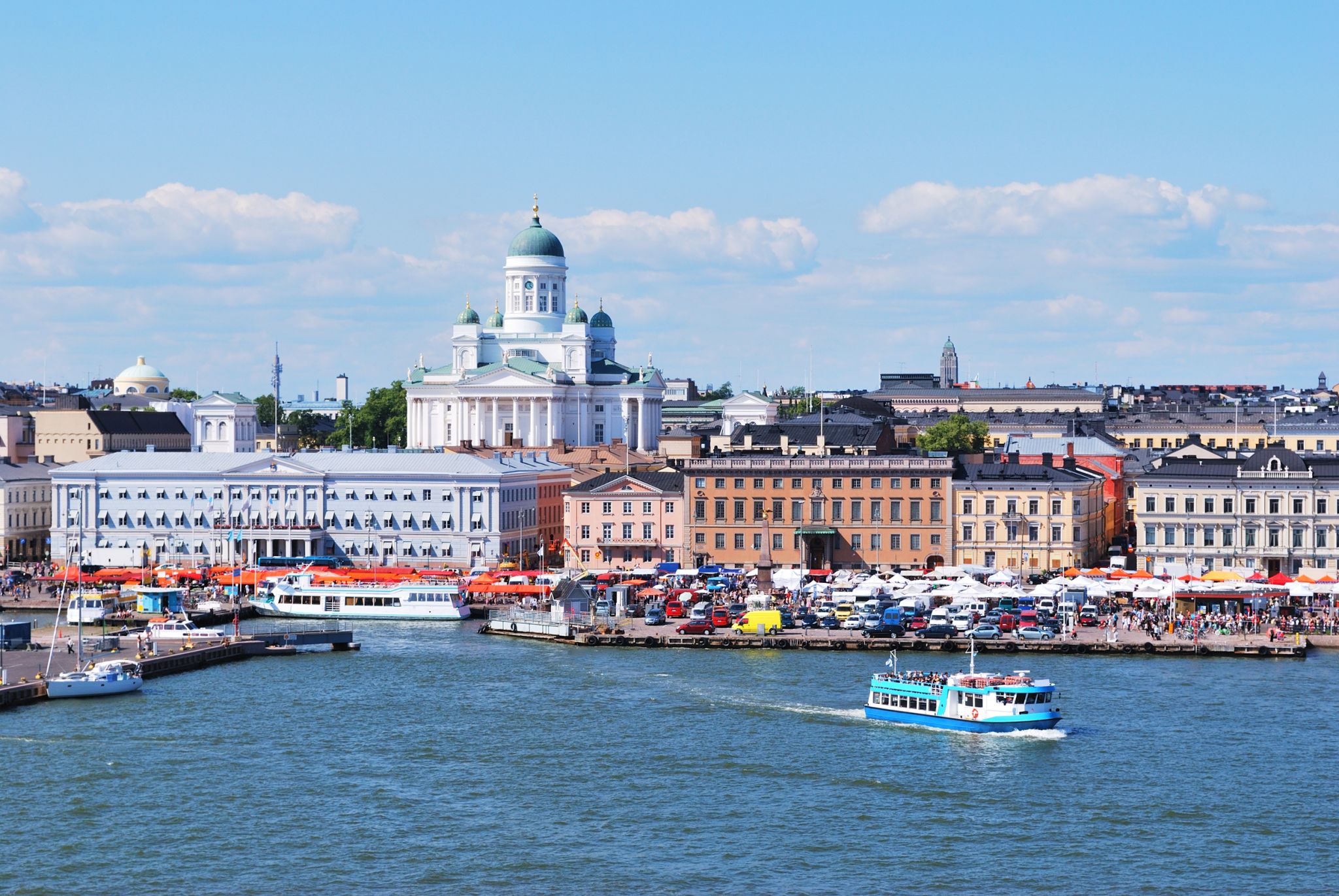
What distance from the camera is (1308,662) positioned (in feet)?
206

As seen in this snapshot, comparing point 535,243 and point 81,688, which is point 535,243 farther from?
point 81,688

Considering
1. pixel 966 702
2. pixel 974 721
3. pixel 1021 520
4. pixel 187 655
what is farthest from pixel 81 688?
pixel 1021 520

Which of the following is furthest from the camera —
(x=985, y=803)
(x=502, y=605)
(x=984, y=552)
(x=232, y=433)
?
(x=232, y=433)

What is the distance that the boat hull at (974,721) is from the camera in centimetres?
5069

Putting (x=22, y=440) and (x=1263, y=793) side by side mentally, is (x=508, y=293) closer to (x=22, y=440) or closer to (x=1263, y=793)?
(x=22, y=440)

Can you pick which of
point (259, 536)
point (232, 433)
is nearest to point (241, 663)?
point (259, 536)

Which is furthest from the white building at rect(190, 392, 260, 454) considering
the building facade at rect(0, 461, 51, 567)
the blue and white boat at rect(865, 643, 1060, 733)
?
the blue and white boat at rect(865, 643, 1060, 733)

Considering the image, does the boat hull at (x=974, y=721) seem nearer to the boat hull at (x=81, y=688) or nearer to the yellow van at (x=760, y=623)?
the yellow van at (x=760, y=623)

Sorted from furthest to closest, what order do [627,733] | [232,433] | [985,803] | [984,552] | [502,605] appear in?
[232,433] < [984,552] < [502,605] < [627,733] < [985,803]

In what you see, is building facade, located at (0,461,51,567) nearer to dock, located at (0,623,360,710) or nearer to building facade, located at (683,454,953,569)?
dock, located at (0,623,360,710)

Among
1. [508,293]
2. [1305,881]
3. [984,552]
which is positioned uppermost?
[508,293]

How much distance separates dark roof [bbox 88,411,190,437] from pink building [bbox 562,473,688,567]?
50.1 m

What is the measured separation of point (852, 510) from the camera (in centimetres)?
8706

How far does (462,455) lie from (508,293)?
51.9m
